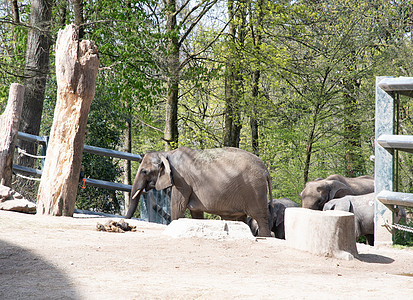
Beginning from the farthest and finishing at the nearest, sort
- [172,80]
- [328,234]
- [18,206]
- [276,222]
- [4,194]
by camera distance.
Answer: [172,80] < [276,222] < [4,194] < [18,206] < [328,234]

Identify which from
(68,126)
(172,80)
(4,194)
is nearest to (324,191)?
(172,80)

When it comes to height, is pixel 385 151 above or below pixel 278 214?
above

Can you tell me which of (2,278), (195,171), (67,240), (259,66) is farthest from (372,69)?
(2,278)

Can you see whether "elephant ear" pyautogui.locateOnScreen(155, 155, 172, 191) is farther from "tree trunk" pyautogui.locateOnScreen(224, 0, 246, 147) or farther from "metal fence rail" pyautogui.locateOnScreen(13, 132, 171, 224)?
"tree trunk" pyautogui.locateOnScreen(224, 0, 246, 147)

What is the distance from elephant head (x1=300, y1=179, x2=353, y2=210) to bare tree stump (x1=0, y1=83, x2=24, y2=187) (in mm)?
6946

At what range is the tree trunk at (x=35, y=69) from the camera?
12.9 m

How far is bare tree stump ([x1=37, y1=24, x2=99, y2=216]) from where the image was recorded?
8.45 m

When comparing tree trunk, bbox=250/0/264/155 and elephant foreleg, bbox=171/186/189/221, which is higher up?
tree trunk, bbox=250/0/264/155

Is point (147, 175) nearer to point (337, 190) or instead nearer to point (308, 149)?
point (337, 190)

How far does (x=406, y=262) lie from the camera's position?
19.5 ft

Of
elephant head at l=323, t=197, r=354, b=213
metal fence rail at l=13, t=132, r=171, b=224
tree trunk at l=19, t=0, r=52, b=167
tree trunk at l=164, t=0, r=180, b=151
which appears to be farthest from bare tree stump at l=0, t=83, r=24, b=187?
elephant head at l=323, t=197, r=354, b=213

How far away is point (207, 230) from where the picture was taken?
21.0 ft

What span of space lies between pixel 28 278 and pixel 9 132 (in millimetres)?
6470

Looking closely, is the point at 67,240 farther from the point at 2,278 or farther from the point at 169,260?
the point at 2,278
